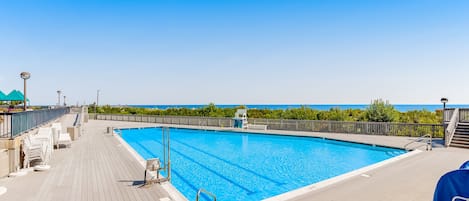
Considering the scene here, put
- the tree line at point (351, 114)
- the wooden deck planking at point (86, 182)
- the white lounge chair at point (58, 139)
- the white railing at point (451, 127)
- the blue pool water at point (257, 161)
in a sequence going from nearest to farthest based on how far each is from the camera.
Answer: the wooden deck planking at point (86, 182)
the blue pool water at point (257, 161)
the white lounge chair at point (58, 139)
the white railing at point (451, 127)
the tree line at point (351, 114)

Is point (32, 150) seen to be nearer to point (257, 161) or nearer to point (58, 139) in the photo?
point (58, 139)

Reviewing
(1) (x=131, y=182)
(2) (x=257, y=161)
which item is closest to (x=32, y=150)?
(1) (x=131, y=182)

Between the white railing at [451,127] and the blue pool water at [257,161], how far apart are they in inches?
80.7

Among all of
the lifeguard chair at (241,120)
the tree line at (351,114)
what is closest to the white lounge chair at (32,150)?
the lifeguard chair at (241,120)

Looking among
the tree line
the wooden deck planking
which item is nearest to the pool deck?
the wooden deck planking

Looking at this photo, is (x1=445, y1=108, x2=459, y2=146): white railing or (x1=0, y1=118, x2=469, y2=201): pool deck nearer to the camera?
(x1=0, y1=118, x2=469, y2=201): pool deck

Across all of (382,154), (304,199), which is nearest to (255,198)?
(304,199)

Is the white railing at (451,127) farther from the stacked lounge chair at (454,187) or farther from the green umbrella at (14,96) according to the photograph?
the green umbrella at (14,96)

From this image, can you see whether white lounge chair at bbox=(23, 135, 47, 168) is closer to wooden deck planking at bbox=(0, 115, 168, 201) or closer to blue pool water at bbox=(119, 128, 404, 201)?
wooden deck planking at bbox=(0, 115, 168, 201)

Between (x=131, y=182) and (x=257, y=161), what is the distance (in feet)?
16.9

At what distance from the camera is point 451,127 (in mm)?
10953

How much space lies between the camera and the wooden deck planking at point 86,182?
474 cm

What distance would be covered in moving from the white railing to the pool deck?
2.12 meters

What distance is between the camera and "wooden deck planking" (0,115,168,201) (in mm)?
4738
